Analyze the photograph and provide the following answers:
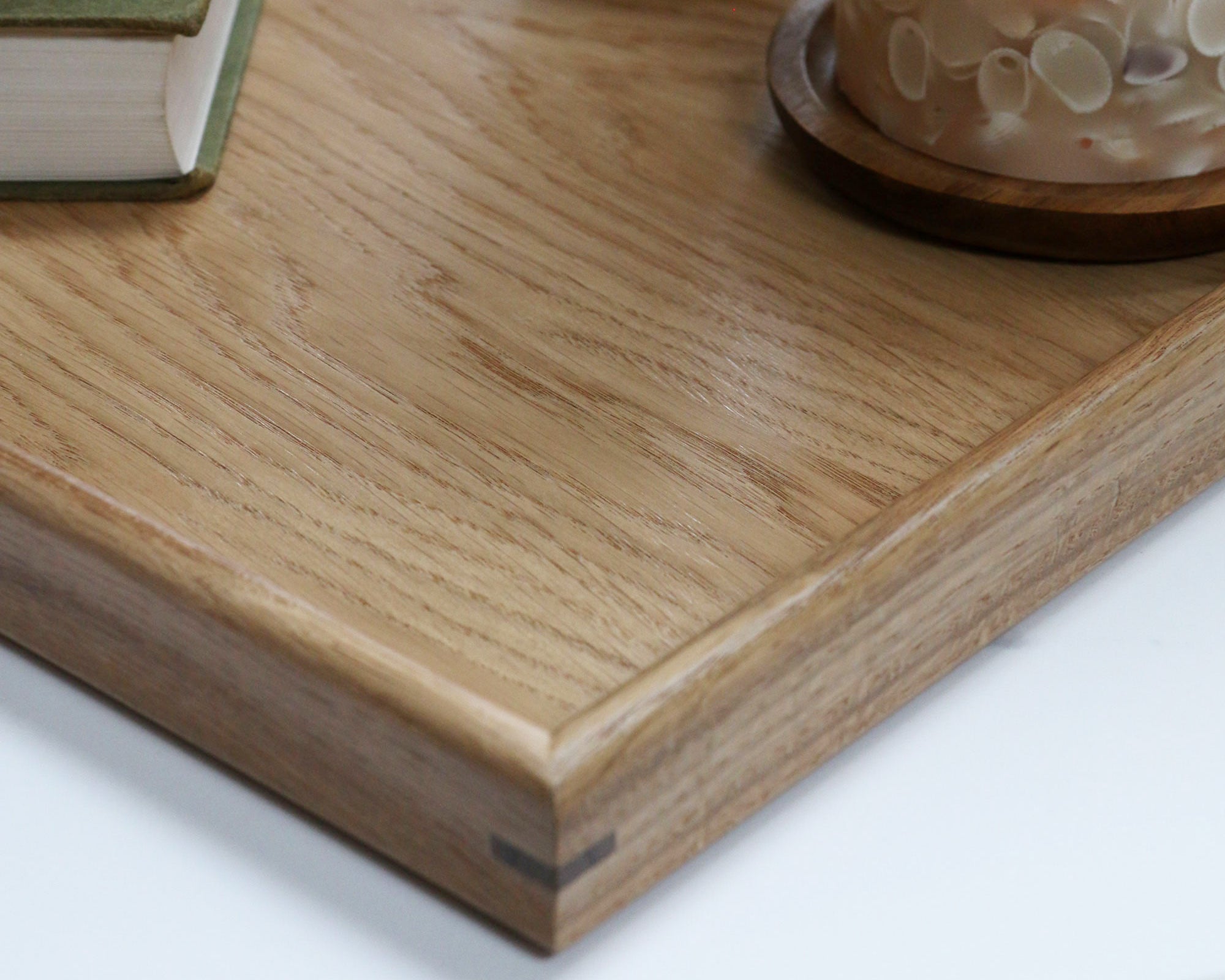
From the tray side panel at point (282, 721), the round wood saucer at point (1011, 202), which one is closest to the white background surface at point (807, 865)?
the tray side panel at point (282, 721)

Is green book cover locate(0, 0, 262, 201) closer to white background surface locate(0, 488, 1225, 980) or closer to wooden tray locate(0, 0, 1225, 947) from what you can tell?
wooden tray locate(0, 0, 1225, 947)

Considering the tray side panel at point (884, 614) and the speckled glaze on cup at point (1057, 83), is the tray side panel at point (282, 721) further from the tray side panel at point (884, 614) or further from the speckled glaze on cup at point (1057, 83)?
the speckled glaze on cup at point (1057, 83)

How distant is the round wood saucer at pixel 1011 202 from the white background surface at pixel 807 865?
0.45ft

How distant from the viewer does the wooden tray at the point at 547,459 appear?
15.7 inches

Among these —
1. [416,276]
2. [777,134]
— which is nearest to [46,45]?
[416,276]

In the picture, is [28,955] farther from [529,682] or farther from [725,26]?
[725,26]

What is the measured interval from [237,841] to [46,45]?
28 cm

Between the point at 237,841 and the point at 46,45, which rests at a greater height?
the point at 46,45

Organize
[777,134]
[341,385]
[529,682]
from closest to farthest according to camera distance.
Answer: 1. [529,682]
2. [341,385]
3. [777,134]

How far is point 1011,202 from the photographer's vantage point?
0.53 meters

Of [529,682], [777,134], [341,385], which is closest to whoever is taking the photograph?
[529,682]

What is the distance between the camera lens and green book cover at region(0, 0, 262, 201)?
54cm

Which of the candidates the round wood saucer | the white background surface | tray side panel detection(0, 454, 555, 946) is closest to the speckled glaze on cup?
the round wood saucer

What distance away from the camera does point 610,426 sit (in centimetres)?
48
